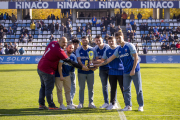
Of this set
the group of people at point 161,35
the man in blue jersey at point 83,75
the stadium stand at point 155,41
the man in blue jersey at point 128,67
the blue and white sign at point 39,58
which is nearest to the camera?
the man in blue jersey at point 128,67

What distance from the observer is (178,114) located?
650 centimetres

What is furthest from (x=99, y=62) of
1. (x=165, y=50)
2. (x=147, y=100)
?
(x=165, y=50)

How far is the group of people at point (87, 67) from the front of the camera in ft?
22.3

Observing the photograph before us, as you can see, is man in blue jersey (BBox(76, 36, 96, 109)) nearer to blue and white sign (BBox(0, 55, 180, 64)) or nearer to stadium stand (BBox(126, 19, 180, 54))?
blue and white sign (BBox(0, 55, 180, 64))

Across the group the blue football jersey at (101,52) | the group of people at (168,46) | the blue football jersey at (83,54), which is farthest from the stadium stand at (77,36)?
the blue football jersey at (83,54)

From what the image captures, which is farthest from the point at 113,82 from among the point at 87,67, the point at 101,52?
the point at 101,52

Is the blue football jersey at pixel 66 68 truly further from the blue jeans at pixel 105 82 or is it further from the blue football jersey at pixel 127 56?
the blue football jersey at pixel 127 56

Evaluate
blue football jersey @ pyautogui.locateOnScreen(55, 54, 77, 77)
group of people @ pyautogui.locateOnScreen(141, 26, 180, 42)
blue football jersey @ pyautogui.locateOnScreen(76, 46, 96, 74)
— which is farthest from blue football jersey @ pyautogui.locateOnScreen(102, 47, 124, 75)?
group of people @ pyautogui.locateOnScreen(141, 26, 180, 42)

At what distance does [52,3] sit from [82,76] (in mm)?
30107

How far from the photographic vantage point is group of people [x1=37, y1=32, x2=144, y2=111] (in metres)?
6.80

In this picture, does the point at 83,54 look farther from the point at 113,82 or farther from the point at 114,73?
the point at 113,82

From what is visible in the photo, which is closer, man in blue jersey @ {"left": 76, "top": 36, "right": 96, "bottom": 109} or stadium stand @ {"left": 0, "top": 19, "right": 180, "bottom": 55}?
man in blue jersey @ {"left": 76, "top": 36, "right": 96, "bottom": 109}

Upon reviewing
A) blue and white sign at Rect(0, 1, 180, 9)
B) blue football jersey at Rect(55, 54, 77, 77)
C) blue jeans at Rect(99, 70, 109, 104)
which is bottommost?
blue jeans at Rect(99, 70, 109, 104)

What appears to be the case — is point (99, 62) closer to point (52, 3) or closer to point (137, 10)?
point (52, 3)
